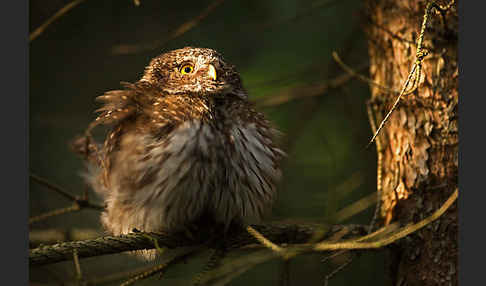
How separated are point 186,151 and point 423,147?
1119mm

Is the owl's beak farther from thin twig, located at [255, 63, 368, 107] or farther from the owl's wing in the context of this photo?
thin twig, located at [255, 63, 368, 107]

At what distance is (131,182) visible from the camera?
2.41m

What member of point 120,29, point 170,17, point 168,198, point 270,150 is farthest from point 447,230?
point 120,29

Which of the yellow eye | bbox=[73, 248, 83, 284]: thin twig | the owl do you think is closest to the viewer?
bbox=[73, 248, 83, 284]: thin twig

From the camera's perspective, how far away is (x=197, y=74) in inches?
101

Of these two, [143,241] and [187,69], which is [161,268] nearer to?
[143,241]

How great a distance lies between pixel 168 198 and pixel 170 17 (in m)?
1.97

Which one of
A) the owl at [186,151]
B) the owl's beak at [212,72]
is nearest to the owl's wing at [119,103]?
the owl at [186,151]

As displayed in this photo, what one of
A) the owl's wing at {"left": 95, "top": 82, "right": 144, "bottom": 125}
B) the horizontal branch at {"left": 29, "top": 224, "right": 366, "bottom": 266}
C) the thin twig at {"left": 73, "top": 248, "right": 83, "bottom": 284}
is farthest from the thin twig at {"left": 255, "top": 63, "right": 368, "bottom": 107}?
the thin twig at {"left": 73, "top": 248, "right": 83, "bottom": 284}

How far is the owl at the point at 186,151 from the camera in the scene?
2.35 m

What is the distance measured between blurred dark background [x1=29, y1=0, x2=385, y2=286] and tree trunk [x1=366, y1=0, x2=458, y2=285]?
814mm

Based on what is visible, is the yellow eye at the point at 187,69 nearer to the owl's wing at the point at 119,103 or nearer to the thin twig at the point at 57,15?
the owl's wing at the point at 119,103

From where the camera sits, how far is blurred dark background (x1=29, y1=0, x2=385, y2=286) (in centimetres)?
360

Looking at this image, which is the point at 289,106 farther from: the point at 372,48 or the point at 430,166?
the point at 430,166
